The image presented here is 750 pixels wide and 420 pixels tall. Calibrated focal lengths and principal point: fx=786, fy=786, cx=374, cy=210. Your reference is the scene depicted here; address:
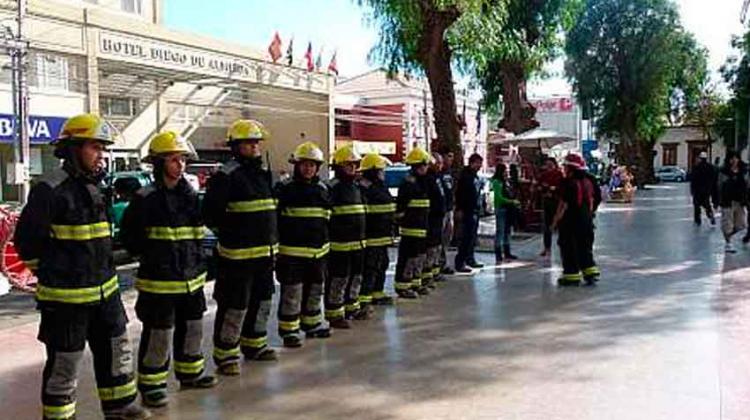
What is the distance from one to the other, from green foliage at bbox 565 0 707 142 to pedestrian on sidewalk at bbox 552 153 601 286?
3027 centimetres

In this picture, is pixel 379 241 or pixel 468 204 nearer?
pixel 379 241

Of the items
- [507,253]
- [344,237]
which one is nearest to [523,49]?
[507,253]

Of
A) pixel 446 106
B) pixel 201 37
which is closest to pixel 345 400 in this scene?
pixel 446 106

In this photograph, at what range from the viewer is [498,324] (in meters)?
7.84

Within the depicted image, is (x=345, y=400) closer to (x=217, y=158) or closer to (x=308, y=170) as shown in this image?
(x=308, y=170)

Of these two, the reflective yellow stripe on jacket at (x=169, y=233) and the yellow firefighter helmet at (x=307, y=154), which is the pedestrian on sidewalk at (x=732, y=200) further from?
the reflective yellow stripe on jacket at (x=169, y=233)

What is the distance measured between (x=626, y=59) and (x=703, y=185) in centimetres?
2237

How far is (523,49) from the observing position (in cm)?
1691

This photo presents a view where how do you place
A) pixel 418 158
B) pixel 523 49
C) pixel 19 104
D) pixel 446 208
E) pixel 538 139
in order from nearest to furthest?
pixel 418 158
pixel 446 208
pixel 523 49
pixel 538 139
pixel 19 104

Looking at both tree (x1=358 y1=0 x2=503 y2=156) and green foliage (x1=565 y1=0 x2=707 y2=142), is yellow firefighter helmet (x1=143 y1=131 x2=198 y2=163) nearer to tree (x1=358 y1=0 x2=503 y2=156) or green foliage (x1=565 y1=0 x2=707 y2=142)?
tree (x1=358 y1=0 x2=503 y2=156)

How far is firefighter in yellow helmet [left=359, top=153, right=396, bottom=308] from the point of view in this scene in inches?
326

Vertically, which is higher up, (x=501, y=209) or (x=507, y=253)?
(x=501, y=209)

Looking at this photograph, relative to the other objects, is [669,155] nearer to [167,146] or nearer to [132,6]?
[132,6]

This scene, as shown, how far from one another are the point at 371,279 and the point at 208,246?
390 cm
